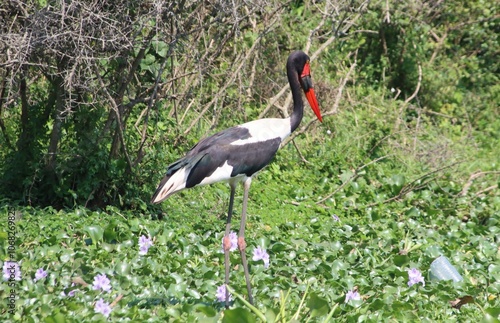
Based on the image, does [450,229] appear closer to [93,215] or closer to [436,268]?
[436,268]

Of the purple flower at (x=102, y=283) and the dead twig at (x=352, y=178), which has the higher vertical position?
the purple flower at (x=102, y=283)

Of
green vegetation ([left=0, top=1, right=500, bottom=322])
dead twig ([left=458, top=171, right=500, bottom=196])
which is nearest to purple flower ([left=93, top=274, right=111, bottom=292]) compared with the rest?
green vegetation ([left=0, top=1, right=500, bottom=322])

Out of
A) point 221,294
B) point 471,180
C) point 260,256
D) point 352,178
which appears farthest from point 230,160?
point 471,180

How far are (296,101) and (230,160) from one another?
773mm

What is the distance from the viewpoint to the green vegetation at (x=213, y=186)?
500 cm

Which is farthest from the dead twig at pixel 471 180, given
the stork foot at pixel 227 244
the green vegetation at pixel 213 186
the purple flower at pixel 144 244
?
the purple flower at pixel 144 244

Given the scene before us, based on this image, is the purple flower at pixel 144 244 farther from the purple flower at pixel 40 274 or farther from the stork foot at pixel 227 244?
the purple flower at pixel 40 274

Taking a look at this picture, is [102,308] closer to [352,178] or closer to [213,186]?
[213,186]

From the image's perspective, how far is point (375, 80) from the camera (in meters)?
10.4

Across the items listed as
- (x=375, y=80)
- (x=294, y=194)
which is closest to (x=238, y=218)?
(x=294, y=194)

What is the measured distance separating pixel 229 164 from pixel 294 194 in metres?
2.57

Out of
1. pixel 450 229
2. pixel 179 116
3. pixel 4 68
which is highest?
pixel 4 68

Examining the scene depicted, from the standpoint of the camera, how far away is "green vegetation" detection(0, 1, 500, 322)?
5.00 metres

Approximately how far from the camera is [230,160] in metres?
5.41
